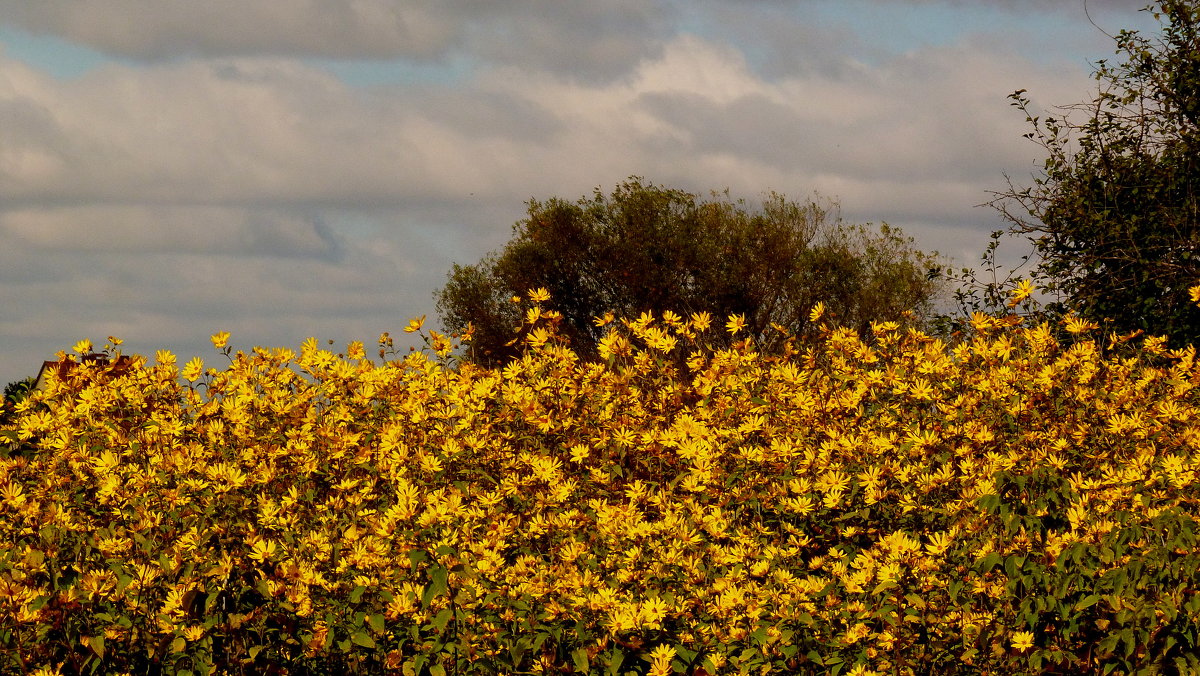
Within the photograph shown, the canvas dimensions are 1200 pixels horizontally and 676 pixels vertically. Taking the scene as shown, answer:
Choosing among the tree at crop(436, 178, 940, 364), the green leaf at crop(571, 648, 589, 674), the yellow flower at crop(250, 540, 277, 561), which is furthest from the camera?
the tree at crop(436, 178, 940, 364)

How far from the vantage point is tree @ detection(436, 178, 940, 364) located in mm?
24438

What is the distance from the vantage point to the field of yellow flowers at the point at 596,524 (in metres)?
4.08

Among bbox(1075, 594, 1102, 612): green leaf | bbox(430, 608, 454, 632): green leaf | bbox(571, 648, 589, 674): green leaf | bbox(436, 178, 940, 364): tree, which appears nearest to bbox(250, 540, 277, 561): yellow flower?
bbox(430, 608, 454, 632): green leaf

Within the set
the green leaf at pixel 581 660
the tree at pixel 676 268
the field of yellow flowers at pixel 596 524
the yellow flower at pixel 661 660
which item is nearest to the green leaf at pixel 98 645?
the field of yellow flowers at pixel 596 524

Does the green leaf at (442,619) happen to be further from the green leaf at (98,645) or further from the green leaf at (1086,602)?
the green leaf at (1086,602)

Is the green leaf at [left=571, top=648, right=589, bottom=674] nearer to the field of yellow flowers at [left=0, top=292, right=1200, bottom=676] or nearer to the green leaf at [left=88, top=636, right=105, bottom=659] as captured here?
the field of yellow flowers at [left=0, top=292, right=1200, bottom=676]

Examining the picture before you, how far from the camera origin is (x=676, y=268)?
982 inches

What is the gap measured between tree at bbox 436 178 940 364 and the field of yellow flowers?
1759 centimetres

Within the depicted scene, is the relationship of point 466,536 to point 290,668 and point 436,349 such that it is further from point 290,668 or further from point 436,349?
point 436,349

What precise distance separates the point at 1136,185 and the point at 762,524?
9.49 m

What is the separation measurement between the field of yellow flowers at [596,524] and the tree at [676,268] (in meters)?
17.6

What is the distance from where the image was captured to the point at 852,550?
5188mm

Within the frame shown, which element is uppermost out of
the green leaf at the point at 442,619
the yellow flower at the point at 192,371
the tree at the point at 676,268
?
the tree at the point at 676,268

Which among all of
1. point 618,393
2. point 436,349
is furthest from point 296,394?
point 618,393
